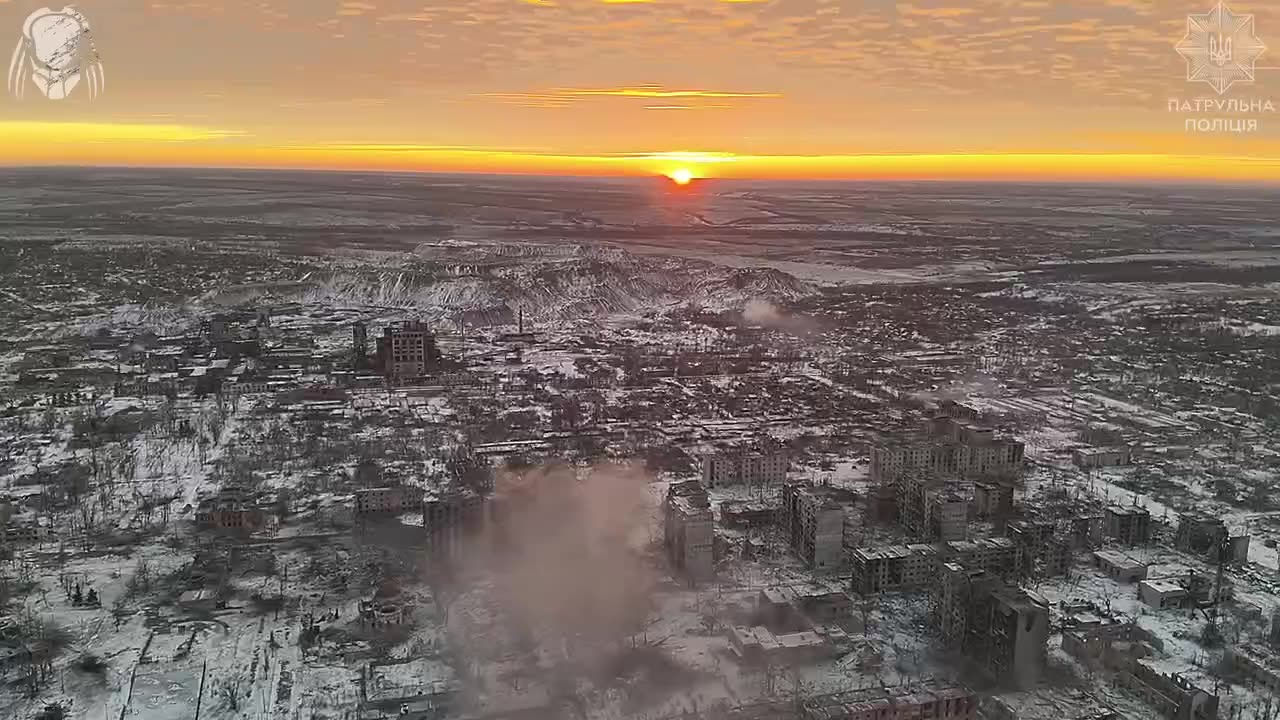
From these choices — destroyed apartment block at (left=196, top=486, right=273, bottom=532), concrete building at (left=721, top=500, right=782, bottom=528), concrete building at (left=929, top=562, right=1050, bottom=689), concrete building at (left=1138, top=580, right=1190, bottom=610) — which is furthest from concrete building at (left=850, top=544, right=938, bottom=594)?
destroyed apartment block at (left=196, top=486, right=273, bottom=532)

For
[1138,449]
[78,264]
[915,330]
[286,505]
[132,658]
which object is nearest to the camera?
[132,658]

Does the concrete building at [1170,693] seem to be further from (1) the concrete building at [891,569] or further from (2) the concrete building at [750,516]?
(2) the concrete building at [750,516]

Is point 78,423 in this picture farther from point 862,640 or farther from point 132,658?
point 862,640

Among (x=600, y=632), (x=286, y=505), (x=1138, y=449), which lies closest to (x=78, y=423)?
(x=286, y=505)

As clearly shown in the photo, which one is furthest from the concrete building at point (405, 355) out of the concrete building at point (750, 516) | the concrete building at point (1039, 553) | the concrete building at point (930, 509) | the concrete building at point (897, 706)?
the concrete building at point (897, 706)

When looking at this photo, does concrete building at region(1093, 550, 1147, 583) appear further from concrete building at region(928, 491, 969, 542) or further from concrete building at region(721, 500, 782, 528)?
concrete building at region(721, 500, 782, 528)

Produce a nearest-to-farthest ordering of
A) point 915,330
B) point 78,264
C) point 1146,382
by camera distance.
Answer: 1. point 1146,382
2. point 915,330
3. point 78,264

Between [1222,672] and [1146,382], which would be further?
[1146,382]
